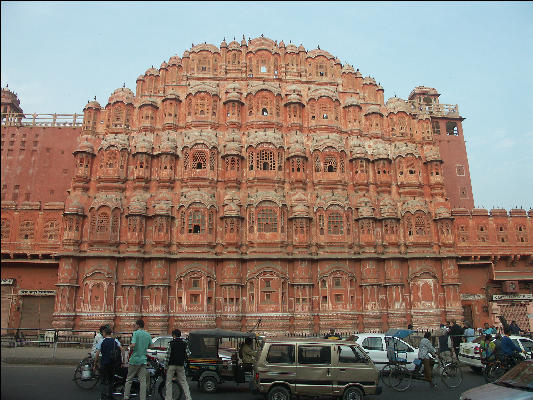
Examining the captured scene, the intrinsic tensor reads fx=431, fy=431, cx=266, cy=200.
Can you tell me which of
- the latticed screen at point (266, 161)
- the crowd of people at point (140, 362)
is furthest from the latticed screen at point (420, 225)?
the crowd of people at point (140, 362)

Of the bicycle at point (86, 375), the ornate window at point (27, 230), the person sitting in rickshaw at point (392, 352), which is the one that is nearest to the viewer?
the bicycle at point (86, 375)


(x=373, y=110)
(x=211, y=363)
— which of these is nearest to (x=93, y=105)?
(x=373, y=110)

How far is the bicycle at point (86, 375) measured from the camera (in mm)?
12266

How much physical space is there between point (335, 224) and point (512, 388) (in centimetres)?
1965

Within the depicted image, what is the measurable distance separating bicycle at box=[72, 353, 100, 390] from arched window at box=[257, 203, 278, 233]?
15.9 metres

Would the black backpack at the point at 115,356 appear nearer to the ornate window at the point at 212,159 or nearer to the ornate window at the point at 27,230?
the ornate window at the point at 212,159

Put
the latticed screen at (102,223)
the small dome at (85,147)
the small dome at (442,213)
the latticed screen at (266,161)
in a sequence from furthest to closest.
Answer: the latticed screen at (266,161) < the small dome at (442,213) < the small dome at (85,147) < the latticed screen at (102,223)

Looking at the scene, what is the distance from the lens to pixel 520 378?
8.91 meters

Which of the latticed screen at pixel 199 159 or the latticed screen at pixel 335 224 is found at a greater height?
the latticed screen at pixel 199 159

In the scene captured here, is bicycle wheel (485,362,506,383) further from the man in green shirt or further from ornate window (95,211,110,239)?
ornate window (95,211,110,239)

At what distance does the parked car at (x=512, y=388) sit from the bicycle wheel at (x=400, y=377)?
443 centimetres

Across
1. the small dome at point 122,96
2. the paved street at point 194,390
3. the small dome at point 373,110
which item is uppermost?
the small dome at point 122,96

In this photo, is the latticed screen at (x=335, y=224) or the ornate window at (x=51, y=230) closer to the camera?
the latticed screen at (x=335, y=224)

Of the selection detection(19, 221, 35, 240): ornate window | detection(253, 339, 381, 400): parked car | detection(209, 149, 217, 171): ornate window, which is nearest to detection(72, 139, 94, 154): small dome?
detection(19, 221, 35, 240): ornate window
